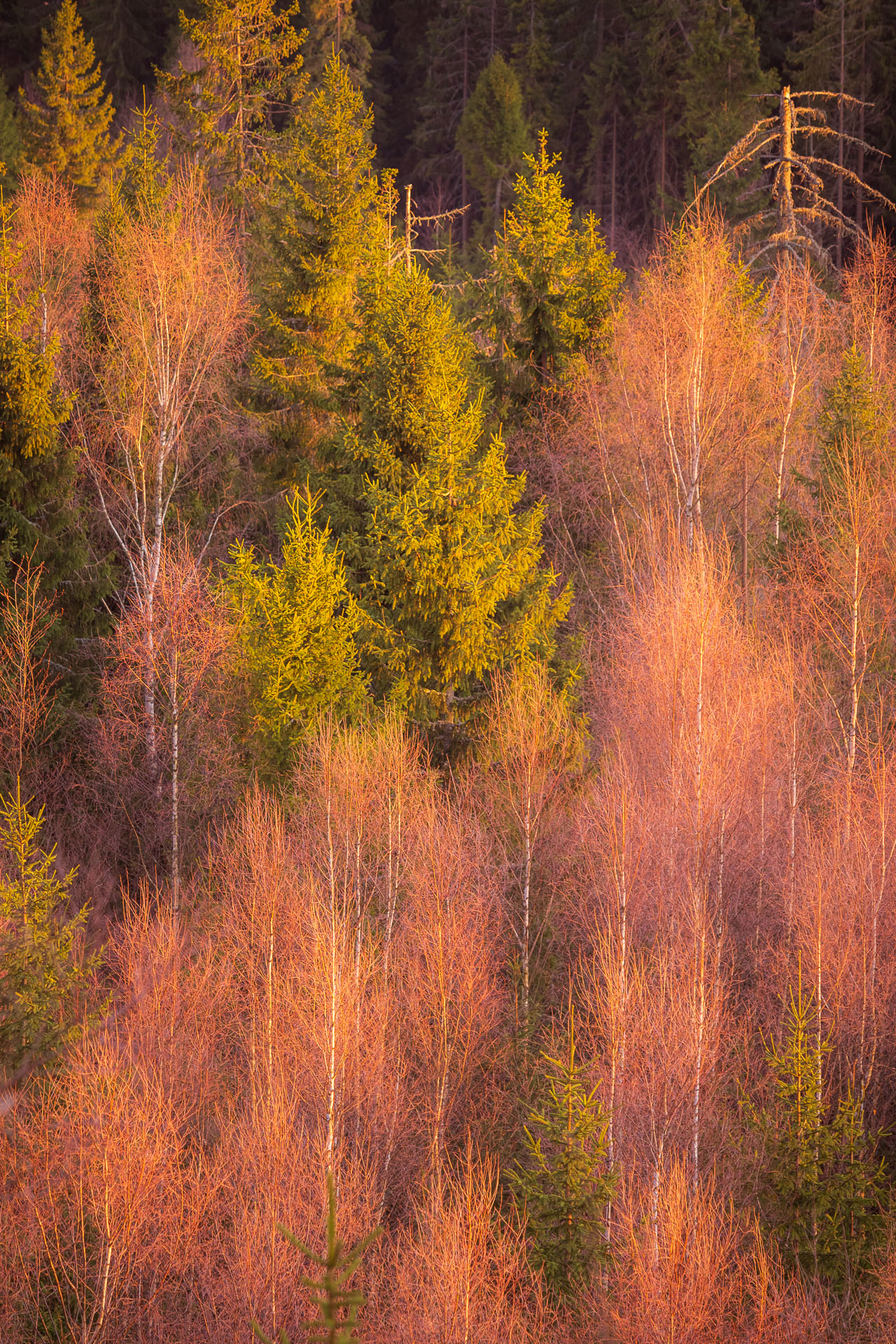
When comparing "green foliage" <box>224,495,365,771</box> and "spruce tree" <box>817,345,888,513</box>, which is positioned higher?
"spruce tree" <box>817,345,888,513</box>

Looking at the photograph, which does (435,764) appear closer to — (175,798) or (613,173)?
(175,798)

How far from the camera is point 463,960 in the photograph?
1934cm

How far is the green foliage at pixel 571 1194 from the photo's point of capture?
13.8 meters

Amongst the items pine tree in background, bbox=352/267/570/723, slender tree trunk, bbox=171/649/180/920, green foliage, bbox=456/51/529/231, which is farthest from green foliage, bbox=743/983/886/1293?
green foliage, bbox=456/51/529/231

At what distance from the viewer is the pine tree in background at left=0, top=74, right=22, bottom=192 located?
35.0m

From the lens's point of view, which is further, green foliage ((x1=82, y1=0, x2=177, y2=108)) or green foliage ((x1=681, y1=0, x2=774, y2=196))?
green foliage ((x1=82, y1=0, x2=177, y2=108))

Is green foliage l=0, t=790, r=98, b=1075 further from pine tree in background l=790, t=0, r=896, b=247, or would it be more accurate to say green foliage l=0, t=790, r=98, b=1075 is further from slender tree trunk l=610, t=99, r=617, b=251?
slender tree trunk l=610, t=99, r=617, b=251

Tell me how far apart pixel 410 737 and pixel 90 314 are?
14.3m

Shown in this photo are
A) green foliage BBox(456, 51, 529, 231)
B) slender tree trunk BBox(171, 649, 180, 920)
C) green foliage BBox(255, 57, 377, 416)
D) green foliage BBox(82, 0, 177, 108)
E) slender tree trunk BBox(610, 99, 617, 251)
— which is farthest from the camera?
green foliage BBox(82, 0, 177, 108)

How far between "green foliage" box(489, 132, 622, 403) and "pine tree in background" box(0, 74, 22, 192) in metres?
17.2

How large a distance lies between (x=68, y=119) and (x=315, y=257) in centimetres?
1822

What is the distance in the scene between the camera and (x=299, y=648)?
66.3 ft

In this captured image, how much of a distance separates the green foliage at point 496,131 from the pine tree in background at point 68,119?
12.6 metres

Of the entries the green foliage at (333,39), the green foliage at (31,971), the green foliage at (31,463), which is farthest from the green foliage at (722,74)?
the green foliage at (31,971)
